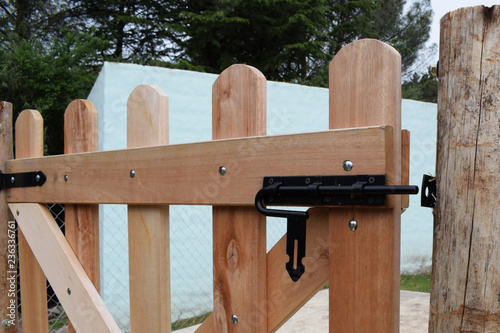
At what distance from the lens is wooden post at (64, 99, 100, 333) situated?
158 centimetres

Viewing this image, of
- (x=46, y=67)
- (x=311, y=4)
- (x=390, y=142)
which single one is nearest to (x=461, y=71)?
(x=390, y=142)

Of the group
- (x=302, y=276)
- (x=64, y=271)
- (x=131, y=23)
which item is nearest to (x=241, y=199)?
(x=302, y=276)

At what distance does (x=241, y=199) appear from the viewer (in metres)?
1.03

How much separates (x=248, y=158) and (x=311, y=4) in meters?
11.3

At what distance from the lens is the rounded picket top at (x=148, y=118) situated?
131cm

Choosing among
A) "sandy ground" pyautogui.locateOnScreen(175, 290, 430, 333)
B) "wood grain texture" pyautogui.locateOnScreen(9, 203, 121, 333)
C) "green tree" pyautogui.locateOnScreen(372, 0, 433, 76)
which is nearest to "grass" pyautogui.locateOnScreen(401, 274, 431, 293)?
"sandy ground" pyautogui.locateOnScreen(175, 290, 430, 333)

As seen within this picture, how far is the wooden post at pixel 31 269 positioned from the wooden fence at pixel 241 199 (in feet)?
0.57

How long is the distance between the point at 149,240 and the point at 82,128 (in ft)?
1.77

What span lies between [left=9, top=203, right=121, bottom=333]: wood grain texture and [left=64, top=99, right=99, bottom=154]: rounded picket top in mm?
325

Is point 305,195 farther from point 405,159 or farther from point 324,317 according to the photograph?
point 324,317

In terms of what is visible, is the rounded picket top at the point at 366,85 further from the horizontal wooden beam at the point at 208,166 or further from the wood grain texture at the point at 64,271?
the wood grain texture at the point at 64,271

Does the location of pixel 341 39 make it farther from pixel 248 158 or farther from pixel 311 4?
pixel 248 158

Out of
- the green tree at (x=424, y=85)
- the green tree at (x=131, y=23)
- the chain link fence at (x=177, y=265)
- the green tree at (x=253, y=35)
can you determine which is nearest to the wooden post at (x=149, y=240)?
the chain link fence at (x=177, y=265)

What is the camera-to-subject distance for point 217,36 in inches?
428
